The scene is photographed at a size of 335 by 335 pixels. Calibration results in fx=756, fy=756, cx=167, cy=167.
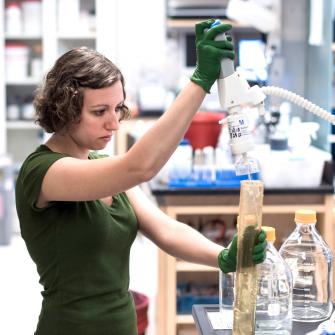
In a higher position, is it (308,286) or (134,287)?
(308,286)

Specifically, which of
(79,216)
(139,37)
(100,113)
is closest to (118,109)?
(100,113)

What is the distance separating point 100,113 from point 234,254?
448 millimetres

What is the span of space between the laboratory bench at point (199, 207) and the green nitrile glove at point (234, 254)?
1.52 metres

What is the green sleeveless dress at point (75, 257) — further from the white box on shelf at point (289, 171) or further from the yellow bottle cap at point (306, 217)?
the white box on shelf at point (289, 171)

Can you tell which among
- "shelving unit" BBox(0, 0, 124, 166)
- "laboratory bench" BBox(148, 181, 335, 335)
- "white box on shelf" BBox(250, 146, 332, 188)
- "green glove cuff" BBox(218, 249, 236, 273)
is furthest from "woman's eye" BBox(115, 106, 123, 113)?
"shelving unit" BBox(0, 0, 124, 166)

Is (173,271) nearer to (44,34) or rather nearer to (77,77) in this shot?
(77,77)

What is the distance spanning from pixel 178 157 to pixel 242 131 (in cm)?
189

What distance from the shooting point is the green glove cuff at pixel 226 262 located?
5.66 feet

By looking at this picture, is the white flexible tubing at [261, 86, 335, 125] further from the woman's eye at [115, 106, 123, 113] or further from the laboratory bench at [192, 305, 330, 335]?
the laboratory bench at [192, 305, 330, 335]

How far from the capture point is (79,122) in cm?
177

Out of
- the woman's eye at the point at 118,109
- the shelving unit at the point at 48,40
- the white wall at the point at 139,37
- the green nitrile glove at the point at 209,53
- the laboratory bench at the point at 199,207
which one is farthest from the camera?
the white wall at the point at 139,37

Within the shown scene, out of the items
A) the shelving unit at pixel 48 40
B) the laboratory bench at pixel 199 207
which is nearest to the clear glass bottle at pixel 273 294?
the laboratory bench at pixel 199 207

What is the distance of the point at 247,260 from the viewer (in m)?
1.57

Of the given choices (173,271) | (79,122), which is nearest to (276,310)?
(79,122)
